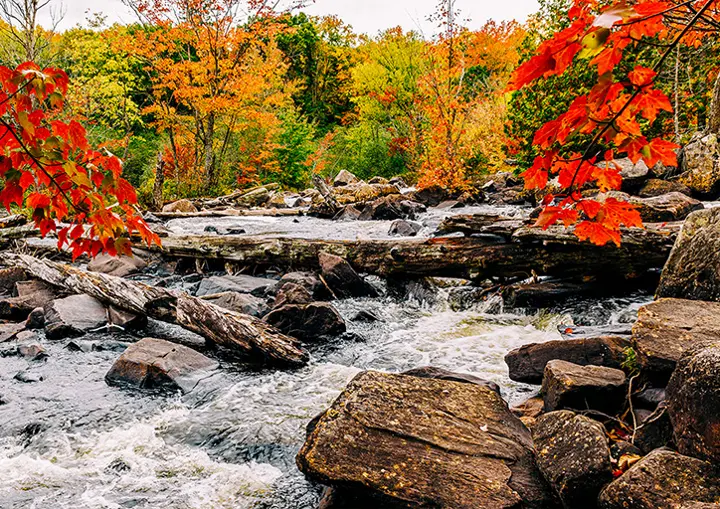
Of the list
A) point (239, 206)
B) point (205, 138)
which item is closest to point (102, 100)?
point (205, 138)

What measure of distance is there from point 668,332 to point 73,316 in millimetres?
5636

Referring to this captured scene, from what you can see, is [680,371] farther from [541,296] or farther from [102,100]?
[102,100]

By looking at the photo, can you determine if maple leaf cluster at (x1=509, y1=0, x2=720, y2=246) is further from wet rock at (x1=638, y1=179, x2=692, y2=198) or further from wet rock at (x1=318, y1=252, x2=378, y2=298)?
wet rock at (x1=638, y1=179, x2=692, y2=198)

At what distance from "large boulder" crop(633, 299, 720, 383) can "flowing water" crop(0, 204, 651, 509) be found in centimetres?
101

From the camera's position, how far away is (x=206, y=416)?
3367 millimetres

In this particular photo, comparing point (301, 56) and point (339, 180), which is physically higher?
point (301, 56)

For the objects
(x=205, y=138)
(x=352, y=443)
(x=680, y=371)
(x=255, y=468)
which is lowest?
(x=255, y=468)

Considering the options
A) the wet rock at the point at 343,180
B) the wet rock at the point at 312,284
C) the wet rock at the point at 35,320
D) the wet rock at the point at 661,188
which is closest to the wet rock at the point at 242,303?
the wet rock at the point at 312,284

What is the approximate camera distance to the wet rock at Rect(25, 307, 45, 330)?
514 centimetres

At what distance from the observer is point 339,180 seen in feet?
69.4

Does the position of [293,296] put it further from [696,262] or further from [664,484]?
[664,484]

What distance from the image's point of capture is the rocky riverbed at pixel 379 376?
2051 millimetres

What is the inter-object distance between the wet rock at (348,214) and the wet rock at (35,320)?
319 inches

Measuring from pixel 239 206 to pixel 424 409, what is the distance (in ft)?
46.9
